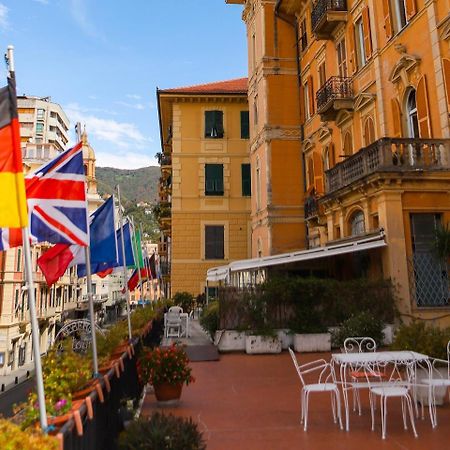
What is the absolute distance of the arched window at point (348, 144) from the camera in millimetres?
17580

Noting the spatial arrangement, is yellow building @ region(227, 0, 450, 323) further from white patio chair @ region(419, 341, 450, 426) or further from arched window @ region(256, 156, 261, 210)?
white patio chair @ region(419, 341, 450, 426)

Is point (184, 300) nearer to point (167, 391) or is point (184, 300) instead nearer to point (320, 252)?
point (320, 252)

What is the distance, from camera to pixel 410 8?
13.9 meters

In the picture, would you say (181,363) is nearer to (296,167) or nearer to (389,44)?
(389,44)

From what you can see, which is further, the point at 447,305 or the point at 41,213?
the point at 447,305

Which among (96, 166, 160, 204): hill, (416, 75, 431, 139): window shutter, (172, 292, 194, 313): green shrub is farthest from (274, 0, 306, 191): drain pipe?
(96, 166, 160, 204): hill

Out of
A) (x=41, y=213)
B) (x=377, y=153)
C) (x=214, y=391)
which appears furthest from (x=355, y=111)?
(x=41, y=213)

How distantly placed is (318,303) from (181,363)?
7166mm

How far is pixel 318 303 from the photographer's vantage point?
521 inches

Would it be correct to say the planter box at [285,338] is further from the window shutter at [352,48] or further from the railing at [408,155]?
the window shutter at [352,48]

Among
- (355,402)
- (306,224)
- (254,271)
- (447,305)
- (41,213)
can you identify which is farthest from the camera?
(306,224)

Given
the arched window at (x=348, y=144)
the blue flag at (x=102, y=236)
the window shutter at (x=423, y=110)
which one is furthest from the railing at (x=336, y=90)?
the blue flag at (x=102, y=236)

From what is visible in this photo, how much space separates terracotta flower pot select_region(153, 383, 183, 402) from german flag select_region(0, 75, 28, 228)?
163 inches

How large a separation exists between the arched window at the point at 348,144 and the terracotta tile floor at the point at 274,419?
10.6 meters
